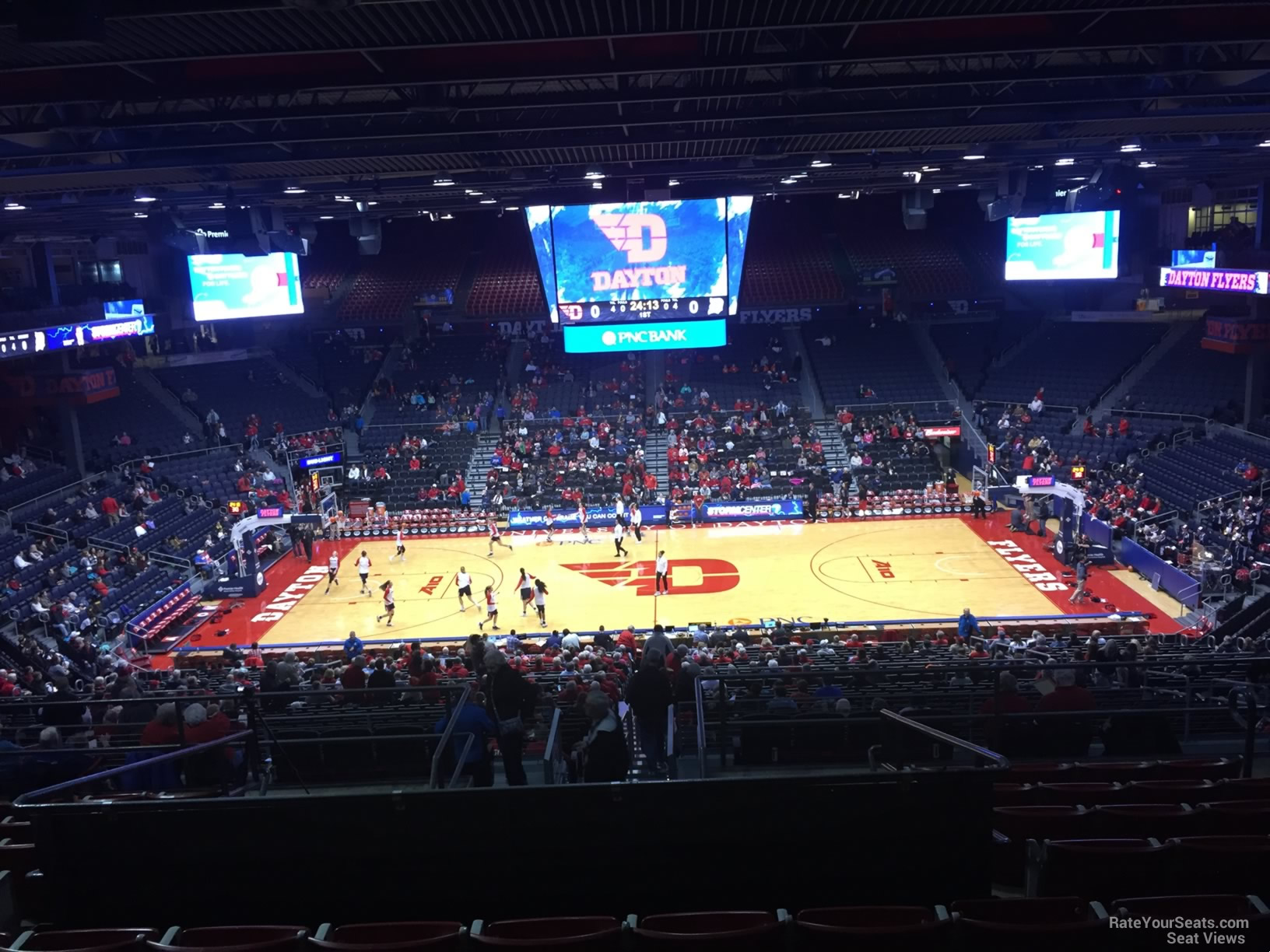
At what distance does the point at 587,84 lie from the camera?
43.2 ft

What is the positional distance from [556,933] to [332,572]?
2654 cm

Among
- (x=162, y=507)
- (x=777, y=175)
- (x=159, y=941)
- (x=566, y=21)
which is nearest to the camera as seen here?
(x=159, y=941)

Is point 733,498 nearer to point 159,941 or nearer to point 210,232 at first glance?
point 210,232

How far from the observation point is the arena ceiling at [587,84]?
346 inches

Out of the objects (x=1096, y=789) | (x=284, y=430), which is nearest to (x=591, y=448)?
(x=284, y=430)

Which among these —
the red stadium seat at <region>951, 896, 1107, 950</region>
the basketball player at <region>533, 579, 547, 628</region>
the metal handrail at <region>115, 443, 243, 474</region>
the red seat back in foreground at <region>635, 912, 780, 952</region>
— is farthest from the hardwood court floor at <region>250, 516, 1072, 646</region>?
the red stadium seat at <region>951, 896, 1107, 950</region>

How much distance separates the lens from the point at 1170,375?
36.9 metres

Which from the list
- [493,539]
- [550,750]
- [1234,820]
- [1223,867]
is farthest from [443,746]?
[493,539]

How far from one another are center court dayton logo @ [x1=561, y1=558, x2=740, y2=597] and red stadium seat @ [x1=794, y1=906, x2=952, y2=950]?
22.0m

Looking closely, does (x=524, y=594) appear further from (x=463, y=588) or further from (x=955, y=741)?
(x=955, y=741)

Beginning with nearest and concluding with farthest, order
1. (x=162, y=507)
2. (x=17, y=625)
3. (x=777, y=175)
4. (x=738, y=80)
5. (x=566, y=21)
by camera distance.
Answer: (x=566, y=21)
(x=738, y=80)
(x=17, y=625)
(x=777, y=175)
(x=162, y=507)

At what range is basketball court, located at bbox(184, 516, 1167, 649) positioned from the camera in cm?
2477

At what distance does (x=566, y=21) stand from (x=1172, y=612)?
2197 centimetres

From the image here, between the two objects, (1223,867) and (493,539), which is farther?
(493,539)
